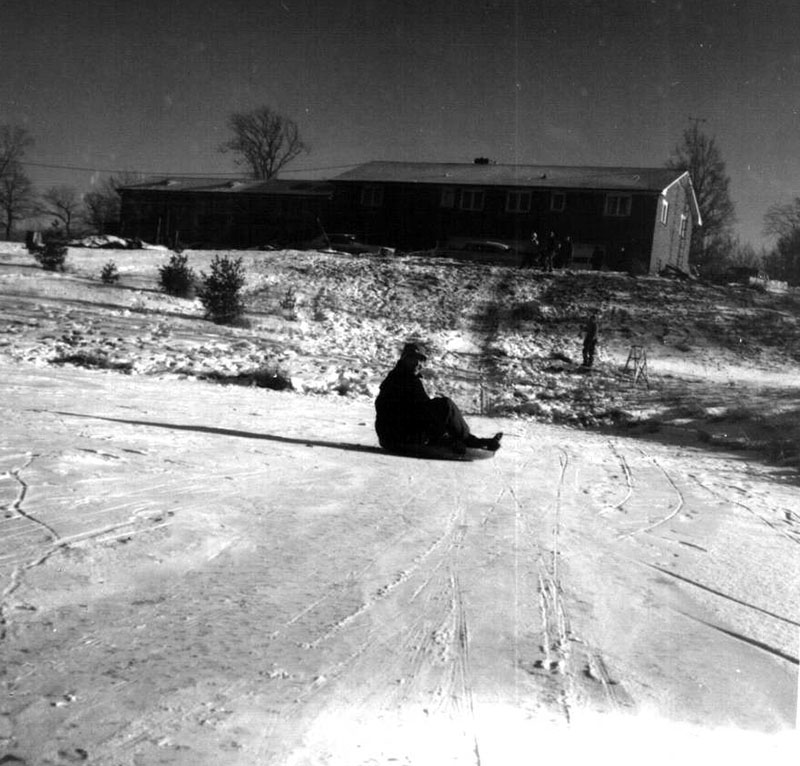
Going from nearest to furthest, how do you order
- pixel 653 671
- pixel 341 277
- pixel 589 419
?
pixel 653 671
pixel 589 419
pixel 341 277

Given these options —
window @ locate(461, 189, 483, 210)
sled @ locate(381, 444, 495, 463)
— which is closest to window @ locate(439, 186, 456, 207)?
window @ locate(461, 189, 483, 210)

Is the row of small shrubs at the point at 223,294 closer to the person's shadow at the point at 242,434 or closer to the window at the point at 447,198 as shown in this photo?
the person's shadow at the point at 242,434

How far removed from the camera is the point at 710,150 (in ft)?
163

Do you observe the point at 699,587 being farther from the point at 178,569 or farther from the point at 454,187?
the point at 454,187

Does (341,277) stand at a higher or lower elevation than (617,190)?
lower

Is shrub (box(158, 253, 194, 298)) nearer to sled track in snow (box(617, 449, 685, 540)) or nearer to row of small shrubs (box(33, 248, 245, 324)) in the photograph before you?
row of small shrubs (box(33, 248, 245, 324))

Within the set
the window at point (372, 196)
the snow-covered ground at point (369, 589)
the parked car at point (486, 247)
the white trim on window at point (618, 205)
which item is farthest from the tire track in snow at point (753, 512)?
the window at point (372, 196)

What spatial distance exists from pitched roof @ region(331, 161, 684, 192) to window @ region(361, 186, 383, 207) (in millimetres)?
580

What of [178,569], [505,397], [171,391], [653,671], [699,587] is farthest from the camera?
[505,397]

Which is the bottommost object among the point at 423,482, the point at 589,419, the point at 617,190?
the point at 589,419

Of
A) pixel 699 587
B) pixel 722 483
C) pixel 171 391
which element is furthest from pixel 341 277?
pixel 699 587

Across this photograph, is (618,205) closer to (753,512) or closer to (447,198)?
(447,198)

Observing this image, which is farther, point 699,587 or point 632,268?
point 632,268

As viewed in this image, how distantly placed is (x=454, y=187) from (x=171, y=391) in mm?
37675
